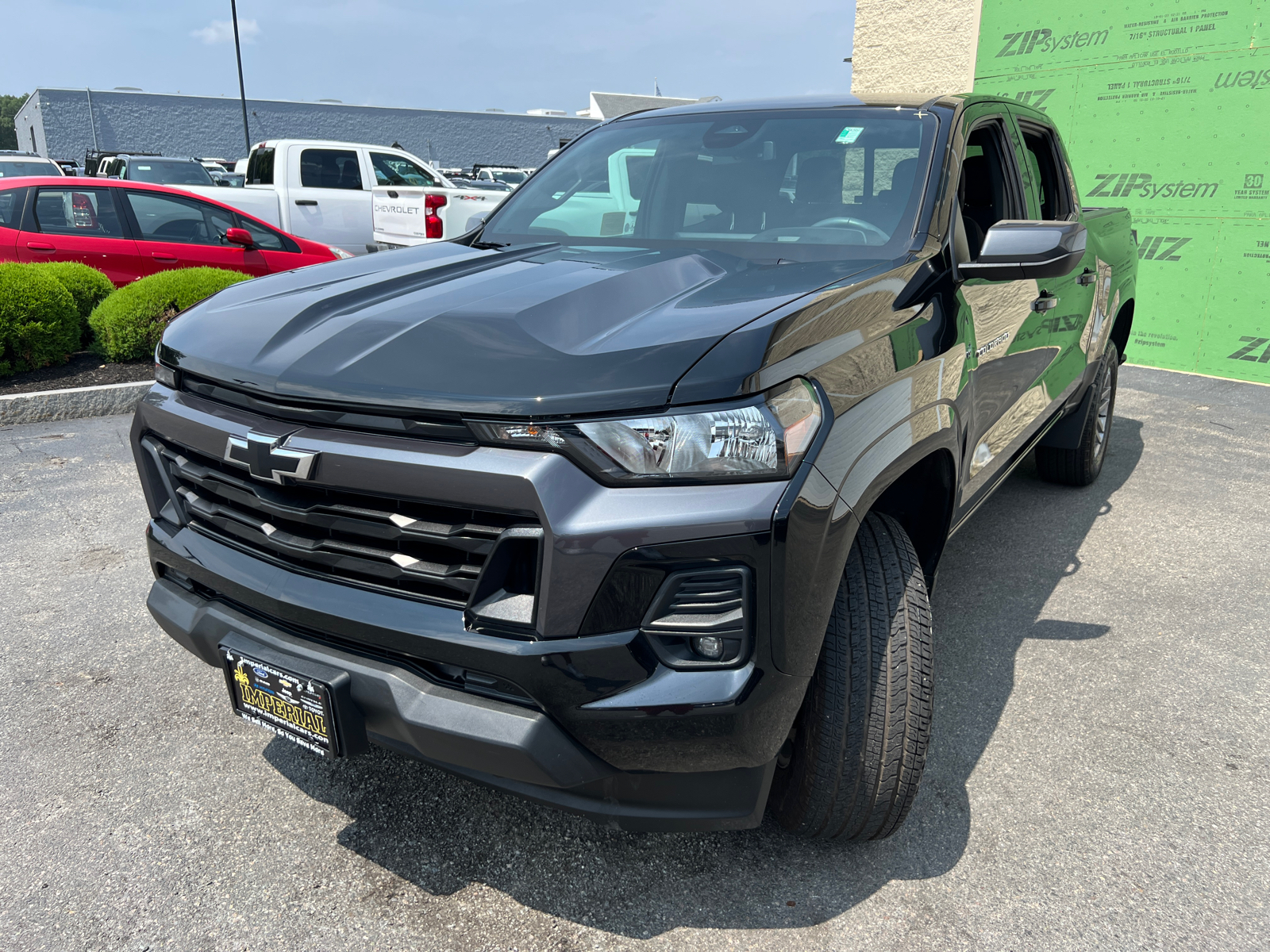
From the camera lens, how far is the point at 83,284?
23.5ft

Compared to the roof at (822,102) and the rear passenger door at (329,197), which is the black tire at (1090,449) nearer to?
the roof at (822,102)

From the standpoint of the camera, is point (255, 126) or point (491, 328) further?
point (255, 126)

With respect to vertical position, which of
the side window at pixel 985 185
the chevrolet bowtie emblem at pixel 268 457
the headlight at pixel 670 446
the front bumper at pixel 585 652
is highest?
the side window at pixel 985 185

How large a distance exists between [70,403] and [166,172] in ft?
35.7

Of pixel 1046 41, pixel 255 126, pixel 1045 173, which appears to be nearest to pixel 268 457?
pixel 1045 173

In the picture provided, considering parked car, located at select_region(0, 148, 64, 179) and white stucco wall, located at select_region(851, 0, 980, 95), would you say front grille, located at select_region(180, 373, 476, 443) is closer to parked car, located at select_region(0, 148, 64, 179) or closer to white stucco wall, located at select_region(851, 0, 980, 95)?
white stucco wall, located at select_region(851, 0, 980, 95)

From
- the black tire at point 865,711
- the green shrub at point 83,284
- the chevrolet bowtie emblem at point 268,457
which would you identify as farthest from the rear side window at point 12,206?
the black tire at point 865,711

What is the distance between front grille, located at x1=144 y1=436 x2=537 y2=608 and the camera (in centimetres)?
167

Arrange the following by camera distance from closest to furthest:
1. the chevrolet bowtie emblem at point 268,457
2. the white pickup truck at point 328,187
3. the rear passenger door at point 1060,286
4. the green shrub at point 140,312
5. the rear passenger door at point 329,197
→ the chevrolet bowtie emblem at point 268,457 < the rear passenger door at point 1060,286 < the green shrub at point 140,312 < the white pickup truck at point 328,187 < the rear passenger door at point 329,197

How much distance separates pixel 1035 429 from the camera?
360 cm

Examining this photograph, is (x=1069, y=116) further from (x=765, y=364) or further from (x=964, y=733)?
(x=765, y=364)

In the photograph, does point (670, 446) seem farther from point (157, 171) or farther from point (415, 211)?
point (157, 171)

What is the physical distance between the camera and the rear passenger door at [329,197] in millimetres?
10867

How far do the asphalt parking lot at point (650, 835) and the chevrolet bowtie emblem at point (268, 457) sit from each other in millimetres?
857
